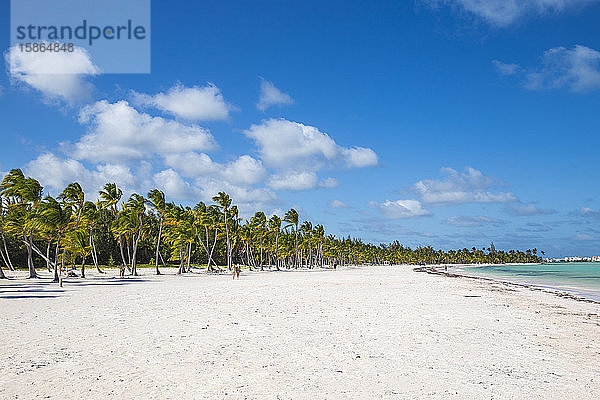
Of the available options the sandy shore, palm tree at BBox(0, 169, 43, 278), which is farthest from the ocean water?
palm tree at BBox(0, 169, 43, 278)

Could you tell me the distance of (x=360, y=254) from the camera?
7721 inches

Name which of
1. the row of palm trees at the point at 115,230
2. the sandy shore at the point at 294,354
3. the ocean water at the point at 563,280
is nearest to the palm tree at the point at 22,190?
the row of palm trees at the point at 115,230

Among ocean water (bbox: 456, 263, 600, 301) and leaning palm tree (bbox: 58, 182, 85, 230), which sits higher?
leaning palm tree (bbox: 58, 182, 85, 230)

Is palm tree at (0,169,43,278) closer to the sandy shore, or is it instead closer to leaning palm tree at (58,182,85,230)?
leaning palm tree at (58,182,85,230)

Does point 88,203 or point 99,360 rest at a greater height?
point 88,203

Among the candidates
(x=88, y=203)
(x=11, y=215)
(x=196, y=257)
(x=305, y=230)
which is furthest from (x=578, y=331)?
(x=305, y=230)

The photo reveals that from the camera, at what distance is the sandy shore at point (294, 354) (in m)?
8.12

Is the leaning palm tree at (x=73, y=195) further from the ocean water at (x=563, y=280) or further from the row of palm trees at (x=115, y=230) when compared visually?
the ocean water at (x=563, y=280)

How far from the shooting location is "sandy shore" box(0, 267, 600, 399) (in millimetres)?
8117

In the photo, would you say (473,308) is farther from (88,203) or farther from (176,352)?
(88,203)

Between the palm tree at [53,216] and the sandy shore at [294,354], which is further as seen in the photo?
the palm tree at [53,216]

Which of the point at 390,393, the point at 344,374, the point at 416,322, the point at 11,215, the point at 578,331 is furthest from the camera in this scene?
the point at 11,215

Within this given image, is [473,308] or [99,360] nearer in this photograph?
[99,360]

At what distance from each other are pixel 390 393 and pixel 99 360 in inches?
266
